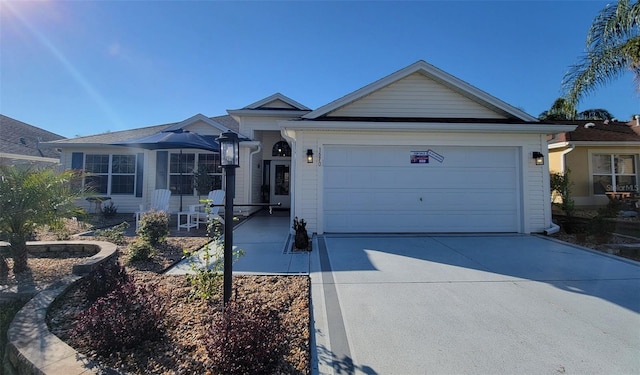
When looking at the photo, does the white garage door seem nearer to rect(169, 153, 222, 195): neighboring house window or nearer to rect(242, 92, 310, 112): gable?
rect(169, 153, 222, 195): neighboring house window

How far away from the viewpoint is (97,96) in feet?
36.6

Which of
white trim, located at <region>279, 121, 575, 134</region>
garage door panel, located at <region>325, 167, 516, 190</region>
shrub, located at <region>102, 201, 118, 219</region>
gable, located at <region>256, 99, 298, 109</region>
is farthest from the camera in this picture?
gable, located at <region>256, 99, 298, 109</region>

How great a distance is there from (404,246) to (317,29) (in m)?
6.59

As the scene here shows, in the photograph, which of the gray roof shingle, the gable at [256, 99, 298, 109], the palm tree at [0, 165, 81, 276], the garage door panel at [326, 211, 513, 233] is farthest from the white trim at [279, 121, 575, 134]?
the gray roof shingle

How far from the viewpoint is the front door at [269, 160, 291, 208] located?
1427cm

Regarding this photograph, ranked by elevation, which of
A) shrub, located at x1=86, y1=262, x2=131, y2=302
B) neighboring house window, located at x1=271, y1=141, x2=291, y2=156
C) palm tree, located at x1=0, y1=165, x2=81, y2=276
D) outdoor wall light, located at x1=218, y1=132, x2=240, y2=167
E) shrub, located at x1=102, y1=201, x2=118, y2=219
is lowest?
shrub, located at x1=86, y1=262, x2=131, y2=302

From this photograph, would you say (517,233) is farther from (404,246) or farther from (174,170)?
(174,170)

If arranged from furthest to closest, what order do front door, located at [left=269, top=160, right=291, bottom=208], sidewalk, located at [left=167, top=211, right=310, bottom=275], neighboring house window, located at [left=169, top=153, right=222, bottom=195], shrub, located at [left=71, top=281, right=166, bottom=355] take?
front door, located at [left=269, top=160, right=291, bottom=208] → neighboring house window, located at [left=169, top=153, right=222, bottom=195] → sidewalk, located at [left=167, top=211, right=310, bottom=275] → shrub, located at [left=71, top=281, right=166, bottom=355]

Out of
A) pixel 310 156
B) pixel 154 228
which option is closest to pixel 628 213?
pixel 310 156

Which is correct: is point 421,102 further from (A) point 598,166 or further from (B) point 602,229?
(A) point 598,166

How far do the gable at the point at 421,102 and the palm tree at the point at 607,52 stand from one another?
12.7 feet

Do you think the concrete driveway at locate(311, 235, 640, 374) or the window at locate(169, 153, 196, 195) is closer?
the concrete driveway at locate(311, 235, 640, 374)

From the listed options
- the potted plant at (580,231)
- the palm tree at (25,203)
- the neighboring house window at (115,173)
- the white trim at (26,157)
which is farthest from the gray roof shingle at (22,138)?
the potted plant at (580,231)

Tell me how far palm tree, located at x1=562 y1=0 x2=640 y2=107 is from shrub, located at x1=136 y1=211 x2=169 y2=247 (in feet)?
43.4
